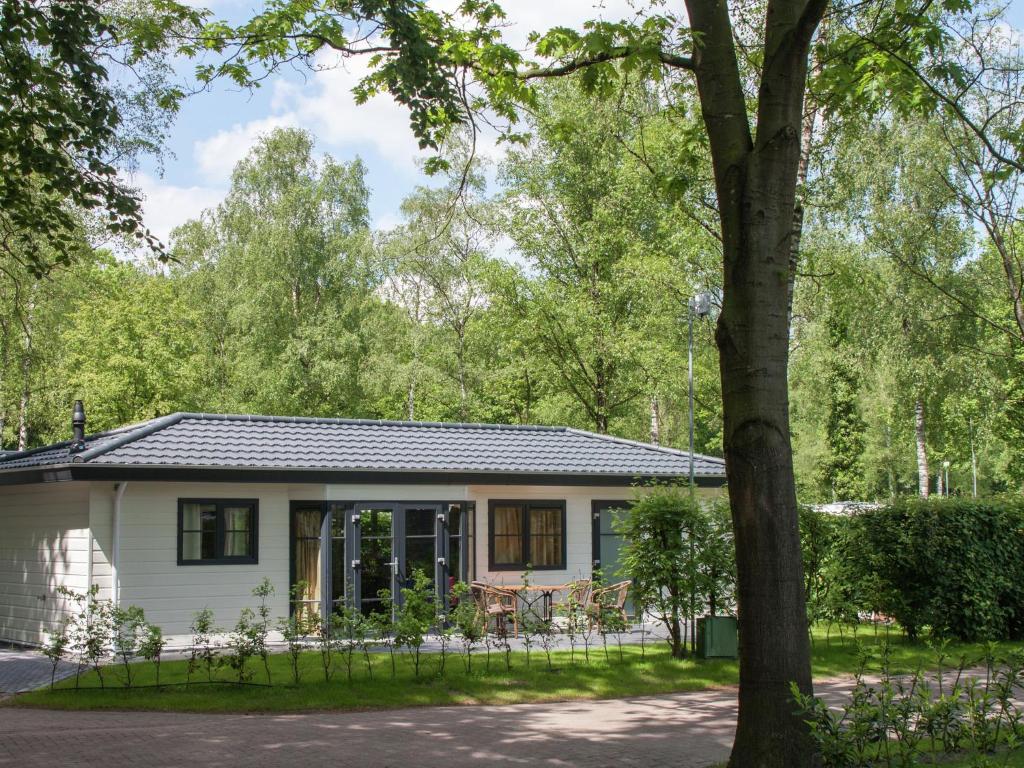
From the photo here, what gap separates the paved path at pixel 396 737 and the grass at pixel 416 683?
1.27 ft

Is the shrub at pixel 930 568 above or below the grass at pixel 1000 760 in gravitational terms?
above

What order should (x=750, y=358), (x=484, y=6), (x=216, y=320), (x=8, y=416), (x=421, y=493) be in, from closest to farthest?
(x=750, y=358), (x=484, y=6), (x=421, y=493), (x=8, y=416), (x=216, y=320)

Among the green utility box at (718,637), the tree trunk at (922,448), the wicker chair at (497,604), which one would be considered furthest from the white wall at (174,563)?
the tree trunk at (922,448)

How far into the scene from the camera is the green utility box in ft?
42.9

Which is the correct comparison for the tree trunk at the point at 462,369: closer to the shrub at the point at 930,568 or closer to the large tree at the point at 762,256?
the shrub at the point at 930,568

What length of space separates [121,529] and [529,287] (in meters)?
17.2

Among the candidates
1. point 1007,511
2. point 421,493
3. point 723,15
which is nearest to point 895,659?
point 1007,511

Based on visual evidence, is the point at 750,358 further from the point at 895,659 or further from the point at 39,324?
the point at 39,324

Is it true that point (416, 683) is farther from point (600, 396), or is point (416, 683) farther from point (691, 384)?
point (600, 396)

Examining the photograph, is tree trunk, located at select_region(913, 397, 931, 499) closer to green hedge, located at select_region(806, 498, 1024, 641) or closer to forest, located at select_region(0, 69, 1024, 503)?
forest, located at select_region(0, 69, 1024, 503)

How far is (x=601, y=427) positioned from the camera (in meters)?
30.7

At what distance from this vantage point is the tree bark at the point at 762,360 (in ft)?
21.7

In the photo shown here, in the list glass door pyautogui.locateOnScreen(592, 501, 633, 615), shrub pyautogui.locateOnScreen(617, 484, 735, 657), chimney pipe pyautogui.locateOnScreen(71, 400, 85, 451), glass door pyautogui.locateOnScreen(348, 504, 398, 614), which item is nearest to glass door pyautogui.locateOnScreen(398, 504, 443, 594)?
glass door pyautogui.locateOnScreen(348, 504, 398, 614)

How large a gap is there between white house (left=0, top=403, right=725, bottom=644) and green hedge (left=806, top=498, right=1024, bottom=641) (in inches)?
176
